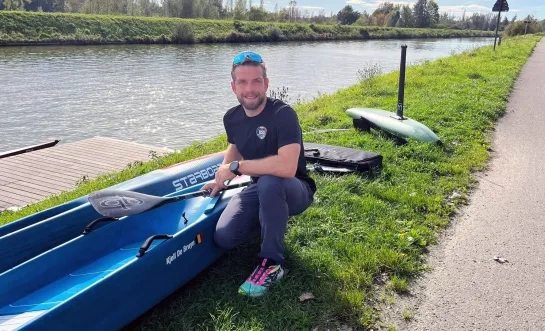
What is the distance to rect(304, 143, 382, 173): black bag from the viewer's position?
4551 millimetres

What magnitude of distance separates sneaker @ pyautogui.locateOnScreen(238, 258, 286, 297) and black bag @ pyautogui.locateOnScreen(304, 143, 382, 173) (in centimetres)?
197

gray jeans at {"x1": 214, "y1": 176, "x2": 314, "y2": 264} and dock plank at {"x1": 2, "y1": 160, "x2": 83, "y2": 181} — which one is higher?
gray jeans at {"x1": 214, "y1": 176, "x2": 314, "y2": 264}

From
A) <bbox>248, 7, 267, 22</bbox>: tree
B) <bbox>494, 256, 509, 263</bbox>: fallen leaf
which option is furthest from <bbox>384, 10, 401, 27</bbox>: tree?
<bbox>494, 256, 509, 263</bbox>: fallen leaf

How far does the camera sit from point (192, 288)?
2779mm

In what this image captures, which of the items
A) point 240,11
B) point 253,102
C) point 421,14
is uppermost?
point 421,14

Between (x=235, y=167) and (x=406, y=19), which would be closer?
(x=235, y=167)

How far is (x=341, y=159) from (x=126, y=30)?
3210cm

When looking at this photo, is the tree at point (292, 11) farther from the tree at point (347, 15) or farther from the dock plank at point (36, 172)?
the dock plank at point (36, 172)

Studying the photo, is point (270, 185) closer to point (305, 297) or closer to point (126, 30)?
point (305, 297)

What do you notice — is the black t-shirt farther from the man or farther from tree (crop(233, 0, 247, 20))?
tree (crop(233, 0, 247, 20))

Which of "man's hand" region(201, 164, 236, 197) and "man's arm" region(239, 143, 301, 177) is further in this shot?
"man's hand" region(201, 164, 236, 197)

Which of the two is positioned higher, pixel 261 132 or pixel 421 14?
pixel 421 14

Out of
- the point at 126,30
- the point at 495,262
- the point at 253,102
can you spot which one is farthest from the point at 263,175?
the point at 126,30

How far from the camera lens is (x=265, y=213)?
2664mm
